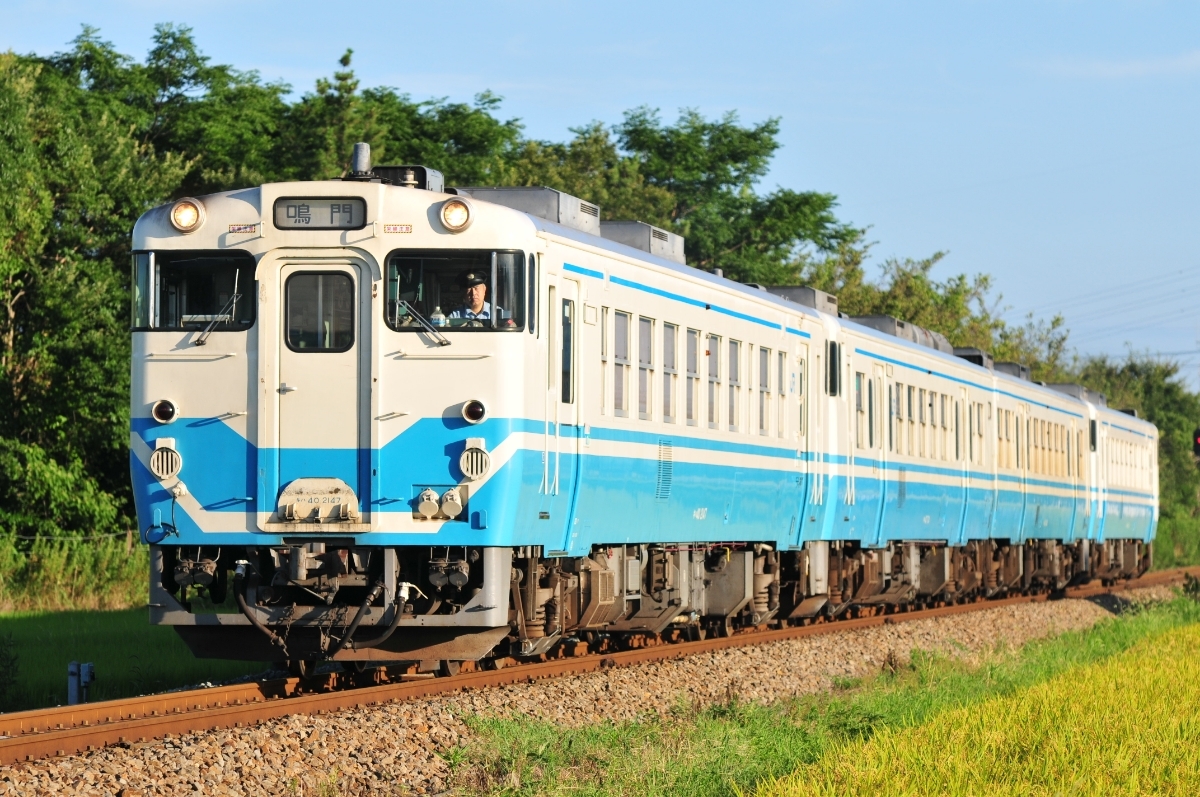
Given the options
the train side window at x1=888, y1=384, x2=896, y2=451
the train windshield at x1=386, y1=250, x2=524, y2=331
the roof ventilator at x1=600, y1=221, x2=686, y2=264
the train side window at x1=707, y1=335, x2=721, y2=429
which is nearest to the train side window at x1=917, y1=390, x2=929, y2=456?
the train side window at x1=888, y1=384, x2=896, y2=451

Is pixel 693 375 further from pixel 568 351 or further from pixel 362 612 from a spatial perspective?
pixel 362 612

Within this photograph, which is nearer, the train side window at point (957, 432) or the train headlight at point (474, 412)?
the train headlight at point (474, 412)

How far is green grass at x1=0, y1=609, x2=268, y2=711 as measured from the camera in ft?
44.3

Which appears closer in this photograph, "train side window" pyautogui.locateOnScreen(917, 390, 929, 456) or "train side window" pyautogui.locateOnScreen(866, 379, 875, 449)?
"train side window" pyautogui.locateOnScreen(866, 379, 875, 449)

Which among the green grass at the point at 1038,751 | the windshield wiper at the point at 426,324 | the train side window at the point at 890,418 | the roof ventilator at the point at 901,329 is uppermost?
the roof ventilator at the point at 901,329

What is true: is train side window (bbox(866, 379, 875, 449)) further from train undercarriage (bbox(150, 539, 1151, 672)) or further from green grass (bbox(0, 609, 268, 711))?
green grass (bbox(0, 609, 268, 711))

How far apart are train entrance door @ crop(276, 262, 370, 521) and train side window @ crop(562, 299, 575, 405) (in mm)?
1598

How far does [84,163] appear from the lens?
2788 cm

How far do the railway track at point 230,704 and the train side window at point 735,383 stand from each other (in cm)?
216

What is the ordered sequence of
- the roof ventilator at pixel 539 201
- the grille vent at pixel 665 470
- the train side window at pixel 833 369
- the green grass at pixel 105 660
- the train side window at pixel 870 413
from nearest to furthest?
1. the roof ventilator at pixel 539 201
2. the green grass at pixel 105 660
3. the grille vent at pixel 665 470
4. the train side window at pixel 833 369
5. the train side window at pixel 870 413

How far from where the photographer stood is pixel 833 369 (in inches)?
738

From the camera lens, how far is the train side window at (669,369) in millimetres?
14242

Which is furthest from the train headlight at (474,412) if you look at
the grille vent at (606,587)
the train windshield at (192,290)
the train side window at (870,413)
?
the train side window at (870,413)

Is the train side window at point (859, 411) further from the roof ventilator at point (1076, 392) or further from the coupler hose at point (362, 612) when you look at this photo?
the roof ventilator at point (1076, 392)
